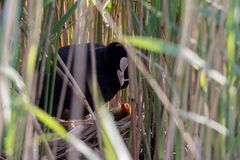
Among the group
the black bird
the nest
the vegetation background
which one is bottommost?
the nest

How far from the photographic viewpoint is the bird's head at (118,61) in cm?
209

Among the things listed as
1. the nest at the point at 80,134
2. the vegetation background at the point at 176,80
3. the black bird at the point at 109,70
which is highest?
the vegetation background at the point at 176,80

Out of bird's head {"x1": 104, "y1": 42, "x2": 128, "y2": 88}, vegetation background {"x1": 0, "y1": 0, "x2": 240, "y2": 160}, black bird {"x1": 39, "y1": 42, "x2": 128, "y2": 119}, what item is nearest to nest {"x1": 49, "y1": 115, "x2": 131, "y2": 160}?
black bird {"x1": 39, "y1": 42, "x2": 128, "y2": 119}

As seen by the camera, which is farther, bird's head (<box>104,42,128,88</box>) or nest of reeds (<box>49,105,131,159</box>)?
bird's head (<box>104,42,128,88</box>)

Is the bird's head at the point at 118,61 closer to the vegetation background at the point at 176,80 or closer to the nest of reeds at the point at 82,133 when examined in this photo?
the nest of reeds at the point at 82,133

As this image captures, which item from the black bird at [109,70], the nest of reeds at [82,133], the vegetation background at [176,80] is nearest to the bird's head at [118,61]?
the black bird at [109,70]

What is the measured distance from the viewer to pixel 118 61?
2.19 metres

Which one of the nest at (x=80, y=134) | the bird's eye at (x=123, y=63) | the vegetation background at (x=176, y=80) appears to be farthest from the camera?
the bird's eye at (x=123, y=63)

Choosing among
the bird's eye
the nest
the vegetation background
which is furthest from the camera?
the bird's eye

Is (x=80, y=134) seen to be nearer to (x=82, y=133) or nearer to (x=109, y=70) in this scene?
(x=82, y=133)

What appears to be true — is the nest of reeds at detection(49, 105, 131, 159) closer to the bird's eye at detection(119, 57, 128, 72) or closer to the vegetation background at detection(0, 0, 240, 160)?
the bird's eye at detection(119, 57, 128, 72)

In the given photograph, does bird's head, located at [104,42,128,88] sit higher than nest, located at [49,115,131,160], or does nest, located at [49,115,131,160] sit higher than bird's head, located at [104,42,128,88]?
bird's head, located at [104,42,128,88]

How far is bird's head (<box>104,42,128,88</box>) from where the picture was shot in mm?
2092

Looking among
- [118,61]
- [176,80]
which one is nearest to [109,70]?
[118,61]
